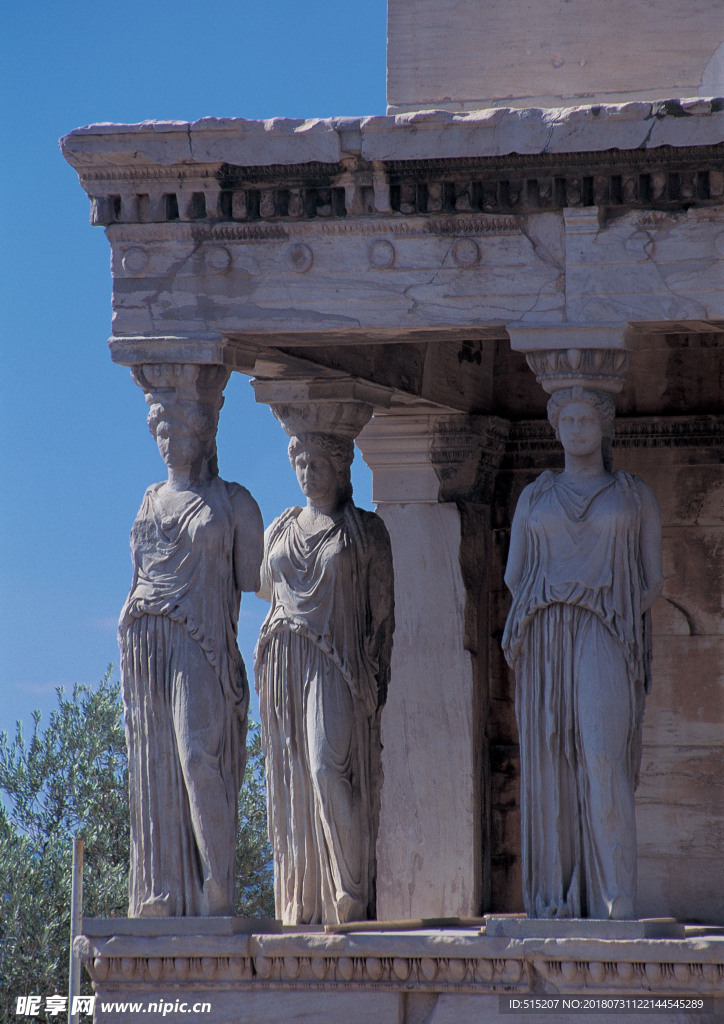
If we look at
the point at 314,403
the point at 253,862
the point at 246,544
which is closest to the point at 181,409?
the point at 246,544

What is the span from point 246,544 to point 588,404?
68.3 inches

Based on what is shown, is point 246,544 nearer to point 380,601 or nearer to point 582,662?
point 380,601

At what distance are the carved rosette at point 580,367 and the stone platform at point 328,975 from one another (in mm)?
2493

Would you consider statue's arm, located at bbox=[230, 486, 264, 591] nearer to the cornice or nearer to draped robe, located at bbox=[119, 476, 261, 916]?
draped robe, located at bbox=[119, 476, 261, 916]

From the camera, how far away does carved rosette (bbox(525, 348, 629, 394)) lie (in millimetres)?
10711

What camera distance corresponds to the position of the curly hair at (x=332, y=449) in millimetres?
12055

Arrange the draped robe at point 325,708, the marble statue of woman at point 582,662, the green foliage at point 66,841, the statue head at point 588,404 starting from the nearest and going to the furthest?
the marble statue of woman at point 582,662
the statue head at point 588,404
the draped robe at point 325,708
the green foliage at point 66,841

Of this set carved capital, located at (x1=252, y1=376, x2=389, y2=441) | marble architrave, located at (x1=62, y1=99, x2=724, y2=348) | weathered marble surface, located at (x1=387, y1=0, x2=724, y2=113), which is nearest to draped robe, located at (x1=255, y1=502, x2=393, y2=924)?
carved capital, located at (x1=252, y1=376, x2=389, y2=441)

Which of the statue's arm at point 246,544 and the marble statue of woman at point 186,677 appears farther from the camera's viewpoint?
the statue's arm at point 246,544

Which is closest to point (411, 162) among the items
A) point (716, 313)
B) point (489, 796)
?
point (716, 313)

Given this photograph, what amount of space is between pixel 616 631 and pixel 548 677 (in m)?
0.38

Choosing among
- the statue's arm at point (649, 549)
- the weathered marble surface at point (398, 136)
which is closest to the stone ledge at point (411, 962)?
the statue's arm at point (649, 549)

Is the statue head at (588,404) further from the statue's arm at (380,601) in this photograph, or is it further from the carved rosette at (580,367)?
the statue's arm at (380,601)

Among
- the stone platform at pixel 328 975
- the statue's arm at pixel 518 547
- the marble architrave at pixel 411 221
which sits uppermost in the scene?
the marble architrave at pixel 411 221
